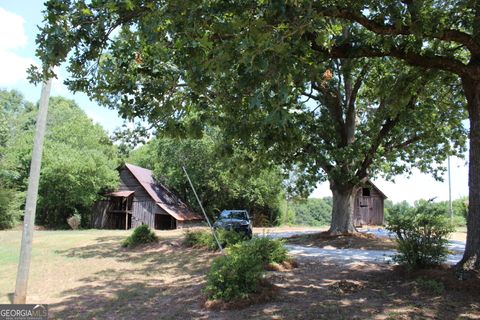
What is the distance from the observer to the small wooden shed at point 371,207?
43.5 m

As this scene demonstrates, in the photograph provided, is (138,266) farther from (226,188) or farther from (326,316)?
(226,188)

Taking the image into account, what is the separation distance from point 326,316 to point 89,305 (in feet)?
18.9

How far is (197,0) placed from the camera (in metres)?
5.48

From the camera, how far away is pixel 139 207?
3762cm

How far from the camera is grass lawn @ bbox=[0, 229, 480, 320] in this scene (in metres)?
7.38

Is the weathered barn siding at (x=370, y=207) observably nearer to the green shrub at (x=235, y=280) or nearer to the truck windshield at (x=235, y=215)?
the truck windshield at (x=235, y=215)

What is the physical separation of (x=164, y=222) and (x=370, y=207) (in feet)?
68.2

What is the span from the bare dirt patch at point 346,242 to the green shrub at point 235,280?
333 inches

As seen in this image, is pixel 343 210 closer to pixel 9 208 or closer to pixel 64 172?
pixel 64 172

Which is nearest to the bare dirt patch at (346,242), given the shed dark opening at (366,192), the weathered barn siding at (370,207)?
the shed dark opening at (366,192)

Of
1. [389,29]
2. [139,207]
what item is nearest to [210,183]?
[139,207]

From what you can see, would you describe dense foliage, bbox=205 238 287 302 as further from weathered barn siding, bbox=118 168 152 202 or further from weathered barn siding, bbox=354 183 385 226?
weathered barn siding, bbox=354 183 385 226

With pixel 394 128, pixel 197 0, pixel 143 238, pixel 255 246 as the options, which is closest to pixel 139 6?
pixel 197 0

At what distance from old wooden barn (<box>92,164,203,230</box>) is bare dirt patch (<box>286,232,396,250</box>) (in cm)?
1870
